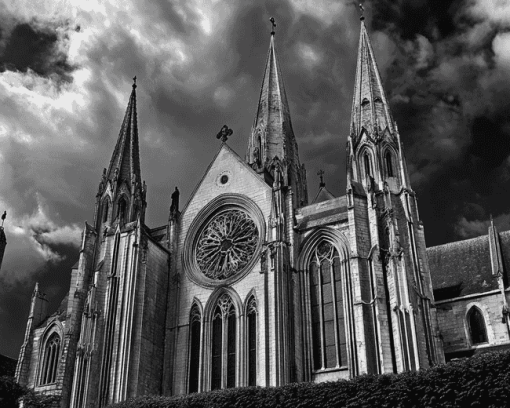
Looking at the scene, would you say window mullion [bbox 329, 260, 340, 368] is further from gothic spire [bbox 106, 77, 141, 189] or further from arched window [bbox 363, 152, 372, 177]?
gothic spire [bbox 106, 77, 141, 189]

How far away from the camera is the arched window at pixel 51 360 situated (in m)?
36.6

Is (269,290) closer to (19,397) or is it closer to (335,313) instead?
(335,313)

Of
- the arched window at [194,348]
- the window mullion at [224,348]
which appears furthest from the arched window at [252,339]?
the arched window at [194,348]

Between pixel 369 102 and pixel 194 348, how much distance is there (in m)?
17.6

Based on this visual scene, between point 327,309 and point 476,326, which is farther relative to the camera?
point 476,326

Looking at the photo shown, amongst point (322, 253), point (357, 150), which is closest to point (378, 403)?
point (322, 253)

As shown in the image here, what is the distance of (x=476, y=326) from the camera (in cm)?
3419

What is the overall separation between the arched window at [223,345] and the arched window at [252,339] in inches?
34.9

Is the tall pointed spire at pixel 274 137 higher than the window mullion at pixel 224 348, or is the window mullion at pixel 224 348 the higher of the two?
the tall pointed spire at pixel 274 137

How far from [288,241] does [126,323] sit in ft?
31.1

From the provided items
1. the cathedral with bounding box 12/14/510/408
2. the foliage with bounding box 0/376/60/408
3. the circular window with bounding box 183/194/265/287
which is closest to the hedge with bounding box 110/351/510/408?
the cathedral with bounding box 12/14/510/408

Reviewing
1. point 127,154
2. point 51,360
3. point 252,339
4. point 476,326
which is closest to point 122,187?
point 127,154

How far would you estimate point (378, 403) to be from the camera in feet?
71.6

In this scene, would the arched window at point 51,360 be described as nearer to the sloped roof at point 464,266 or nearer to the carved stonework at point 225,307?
the carved stonework at point 225,307
